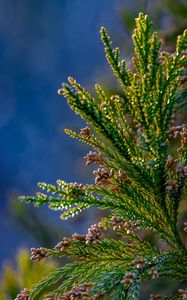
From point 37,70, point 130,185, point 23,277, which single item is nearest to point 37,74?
point 37,70

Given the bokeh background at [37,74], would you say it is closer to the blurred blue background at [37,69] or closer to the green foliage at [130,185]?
the blurred blue background at [37,69]

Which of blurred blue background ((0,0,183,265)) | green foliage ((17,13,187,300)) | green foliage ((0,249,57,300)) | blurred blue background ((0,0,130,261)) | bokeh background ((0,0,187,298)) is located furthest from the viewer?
blurred blue background ((0,0,130,261))

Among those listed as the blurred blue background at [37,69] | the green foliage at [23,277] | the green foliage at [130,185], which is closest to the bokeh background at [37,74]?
the blurred blue background at [37,69]

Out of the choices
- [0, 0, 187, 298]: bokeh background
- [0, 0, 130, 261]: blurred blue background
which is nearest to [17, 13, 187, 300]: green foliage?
[0, 0, 187, 298]: bokeh background

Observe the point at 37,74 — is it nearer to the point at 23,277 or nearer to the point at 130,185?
the point at 23,277

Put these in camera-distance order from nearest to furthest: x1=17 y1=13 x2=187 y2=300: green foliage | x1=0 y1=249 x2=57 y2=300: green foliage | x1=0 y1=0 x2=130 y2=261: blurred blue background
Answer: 1. x1=17 y1=13 x2=187 y2=300: green foliage
2. x1=0 y1=249 x2=57 y2=300: green foliage
3. x1=0 y1=0 x2=130 y2=261: blurred blue background

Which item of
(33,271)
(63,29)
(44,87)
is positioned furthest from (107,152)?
(63,29)

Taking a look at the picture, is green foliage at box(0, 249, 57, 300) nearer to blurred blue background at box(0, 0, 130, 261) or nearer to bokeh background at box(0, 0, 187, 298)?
bokeh background at box(0, 0, 187, 298)

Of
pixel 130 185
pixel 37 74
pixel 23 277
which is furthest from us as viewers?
pixel 37 74
